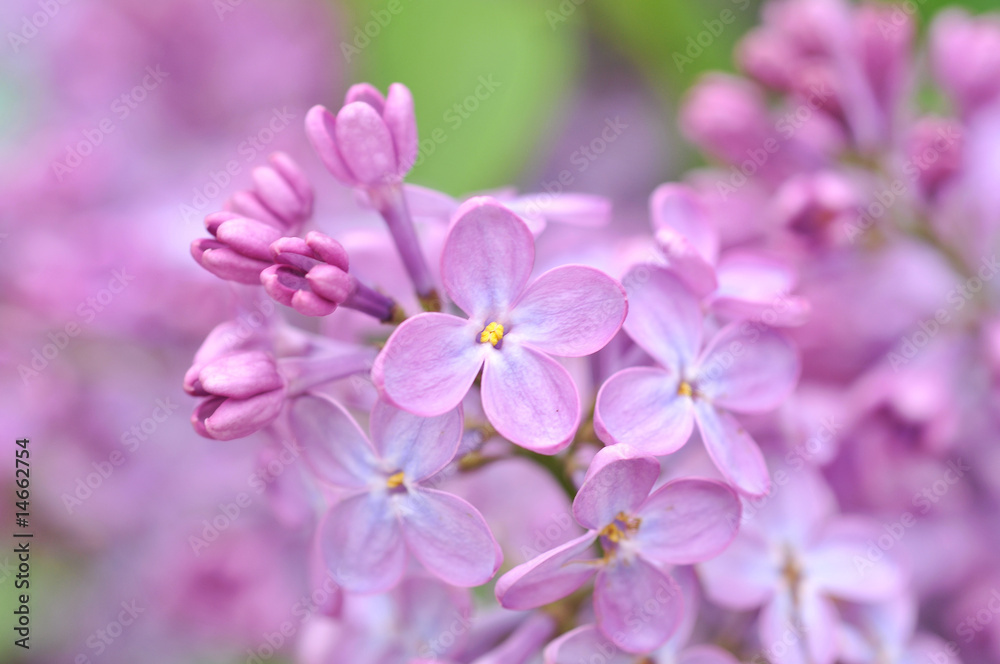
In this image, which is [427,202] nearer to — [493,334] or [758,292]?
[493,334]

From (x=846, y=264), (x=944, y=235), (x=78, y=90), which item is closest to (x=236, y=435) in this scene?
(x=846, y=264)

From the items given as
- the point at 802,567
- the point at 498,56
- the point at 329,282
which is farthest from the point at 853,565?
the point at 498,56

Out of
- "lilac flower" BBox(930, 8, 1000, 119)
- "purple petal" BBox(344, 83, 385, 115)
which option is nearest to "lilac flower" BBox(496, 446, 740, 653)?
"purple petal" BBox(344, 83, 385, 115)

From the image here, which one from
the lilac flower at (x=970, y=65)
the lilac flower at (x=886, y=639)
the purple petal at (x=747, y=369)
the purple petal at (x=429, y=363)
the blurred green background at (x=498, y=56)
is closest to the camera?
the purple petal at (x=429, y=363)

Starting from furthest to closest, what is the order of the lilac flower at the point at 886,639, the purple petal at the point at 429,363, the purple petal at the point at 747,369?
the lilac flower at the point at 886,639
the purple petal at the point at 747,369
the purple petal at the point at 429,363

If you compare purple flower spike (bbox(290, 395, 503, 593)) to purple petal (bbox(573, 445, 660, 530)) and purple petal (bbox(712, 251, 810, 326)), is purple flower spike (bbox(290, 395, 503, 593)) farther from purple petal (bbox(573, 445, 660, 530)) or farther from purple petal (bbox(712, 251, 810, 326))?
purple petal (bbox(712, 251, 810, 326))

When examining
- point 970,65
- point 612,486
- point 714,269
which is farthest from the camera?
point 970,65

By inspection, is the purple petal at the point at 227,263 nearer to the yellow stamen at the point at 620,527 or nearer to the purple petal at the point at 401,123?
the purple petal at the point at 401,123

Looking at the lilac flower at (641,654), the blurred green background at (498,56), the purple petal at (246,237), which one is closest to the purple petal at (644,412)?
the lilac flower at (641,654)
